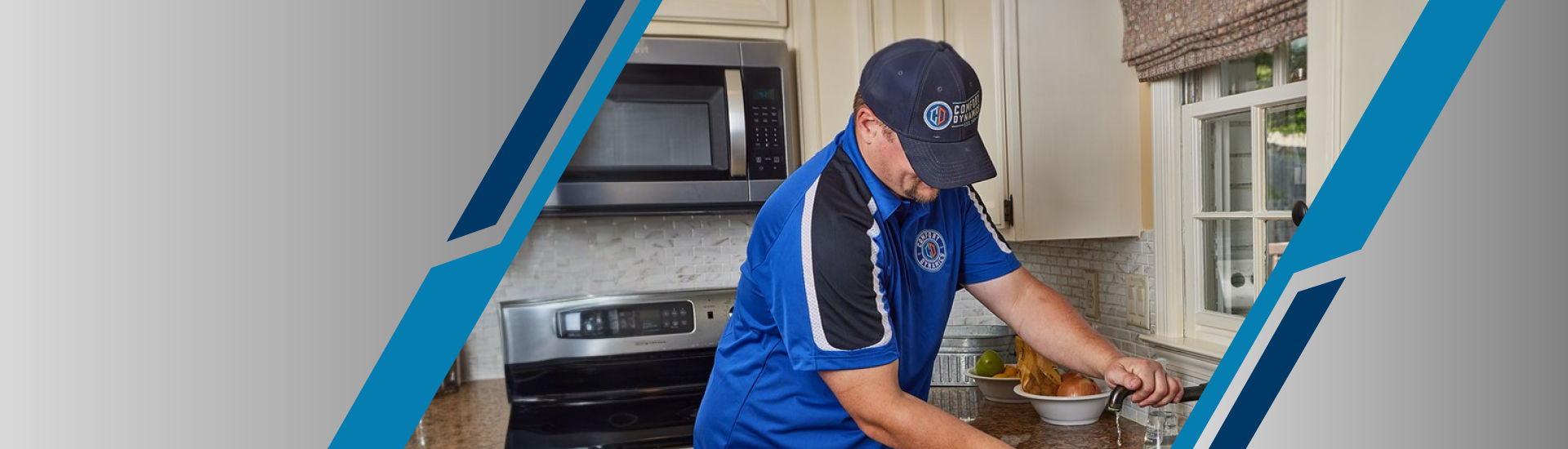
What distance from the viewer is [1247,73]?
6.05 feet

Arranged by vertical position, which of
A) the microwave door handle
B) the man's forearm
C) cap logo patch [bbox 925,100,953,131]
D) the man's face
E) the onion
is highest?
the microwave door handle

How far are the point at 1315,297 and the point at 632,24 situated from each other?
934 mm

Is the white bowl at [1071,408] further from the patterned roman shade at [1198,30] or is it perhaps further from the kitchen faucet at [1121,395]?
the patterned roman shade at [1198,30]

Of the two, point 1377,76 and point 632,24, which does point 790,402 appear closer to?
point 632,24

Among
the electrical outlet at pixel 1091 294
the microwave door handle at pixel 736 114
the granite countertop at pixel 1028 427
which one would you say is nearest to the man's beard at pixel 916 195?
the granite countertop at pixel 1028 427

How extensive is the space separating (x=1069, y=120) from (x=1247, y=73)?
33cm

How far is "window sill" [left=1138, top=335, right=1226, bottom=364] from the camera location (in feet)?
6.18

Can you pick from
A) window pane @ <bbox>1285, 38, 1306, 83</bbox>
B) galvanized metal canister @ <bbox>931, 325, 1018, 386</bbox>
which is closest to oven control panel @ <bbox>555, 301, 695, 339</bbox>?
galvanized metal canister @ <bbox>931, 325, 1018, 386</bbox>

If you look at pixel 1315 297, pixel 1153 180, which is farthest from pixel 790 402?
pixel 1153 180

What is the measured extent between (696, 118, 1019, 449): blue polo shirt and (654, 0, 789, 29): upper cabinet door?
661mm

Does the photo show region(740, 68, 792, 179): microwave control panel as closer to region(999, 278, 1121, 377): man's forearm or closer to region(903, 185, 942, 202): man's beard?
region(999, 278, 1121, 377): man's forearm

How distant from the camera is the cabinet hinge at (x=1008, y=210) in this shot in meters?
2.01

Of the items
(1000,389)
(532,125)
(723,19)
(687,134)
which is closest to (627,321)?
(687,134)

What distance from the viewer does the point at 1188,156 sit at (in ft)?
6.56
